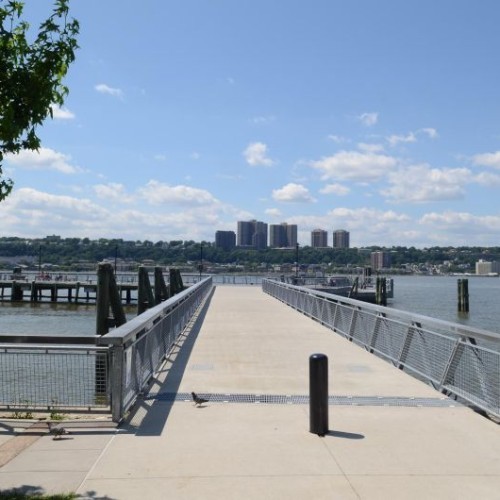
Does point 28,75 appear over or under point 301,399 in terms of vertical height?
over

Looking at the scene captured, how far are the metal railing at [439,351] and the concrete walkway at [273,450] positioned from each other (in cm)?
27

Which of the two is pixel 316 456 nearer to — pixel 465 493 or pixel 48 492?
pixel 465 493

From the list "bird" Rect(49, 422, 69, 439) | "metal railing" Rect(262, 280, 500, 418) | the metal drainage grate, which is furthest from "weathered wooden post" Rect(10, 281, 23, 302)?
"bird" Rect(49, 422, 69, 439)

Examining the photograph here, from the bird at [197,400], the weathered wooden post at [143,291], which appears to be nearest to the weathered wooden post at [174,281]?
the weathered wooden post at [143,291]

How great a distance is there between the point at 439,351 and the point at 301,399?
7.59 feet

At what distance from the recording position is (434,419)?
7.13m

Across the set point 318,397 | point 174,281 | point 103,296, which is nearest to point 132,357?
point 318,397

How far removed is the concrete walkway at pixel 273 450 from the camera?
4.86m

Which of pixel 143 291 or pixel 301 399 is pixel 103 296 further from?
pixel 143 291

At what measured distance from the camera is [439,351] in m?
9.05

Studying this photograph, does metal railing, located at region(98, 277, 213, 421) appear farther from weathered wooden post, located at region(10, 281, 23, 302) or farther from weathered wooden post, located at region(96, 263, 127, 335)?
weathered wooden post, located at region(10, 281, 23, 302)

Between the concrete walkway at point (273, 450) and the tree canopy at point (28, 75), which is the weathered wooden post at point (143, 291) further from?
the tree canopy at point (28, 75)

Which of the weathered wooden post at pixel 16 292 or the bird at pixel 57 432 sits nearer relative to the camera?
the bird at pixel 57 432

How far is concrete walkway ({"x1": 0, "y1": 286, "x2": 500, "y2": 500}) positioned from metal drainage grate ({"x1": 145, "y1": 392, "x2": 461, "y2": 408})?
4 cm
